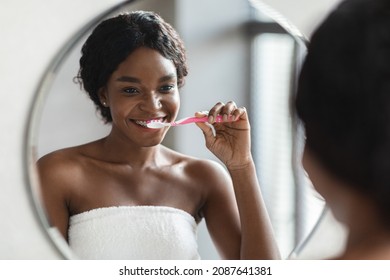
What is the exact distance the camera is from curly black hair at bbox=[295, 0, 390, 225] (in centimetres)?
50

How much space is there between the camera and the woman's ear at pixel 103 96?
0.64 m

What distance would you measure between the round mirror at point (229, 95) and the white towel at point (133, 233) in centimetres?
2

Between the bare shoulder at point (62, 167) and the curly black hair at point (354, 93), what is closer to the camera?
the curly black hair at point (354, 93)

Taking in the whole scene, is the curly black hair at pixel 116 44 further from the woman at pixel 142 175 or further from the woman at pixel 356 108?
the woman at pixel 356 108

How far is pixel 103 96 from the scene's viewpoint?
640mm

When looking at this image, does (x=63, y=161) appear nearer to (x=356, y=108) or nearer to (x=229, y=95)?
(x=229, y=95)

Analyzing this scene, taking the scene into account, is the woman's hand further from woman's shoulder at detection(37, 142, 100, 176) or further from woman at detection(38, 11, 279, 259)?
woman's shoulder at detection(37, 142, 100, 176)

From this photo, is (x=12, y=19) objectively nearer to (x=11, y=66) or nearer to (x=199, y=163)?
(x=11, y=66)

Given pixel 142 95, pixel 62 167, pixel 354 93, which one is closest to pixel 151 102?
pixel 142 95

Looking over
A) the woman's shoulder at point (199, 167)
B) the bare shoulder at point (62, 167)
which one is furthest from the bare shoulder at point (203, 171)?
the bare shoulder at point (62, 167)

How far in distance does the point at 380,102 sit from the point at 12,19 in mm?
383

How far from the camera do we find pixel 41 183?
65cm

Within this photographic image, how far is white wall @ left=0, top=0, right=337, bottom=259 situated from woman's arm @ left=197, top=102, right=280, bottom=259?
18 millimetres

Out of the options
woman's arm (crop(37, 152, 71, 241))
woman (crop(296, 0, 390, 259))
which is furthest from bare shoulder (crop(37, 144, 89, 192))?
woman (crop(296, 0, 390, 259))
